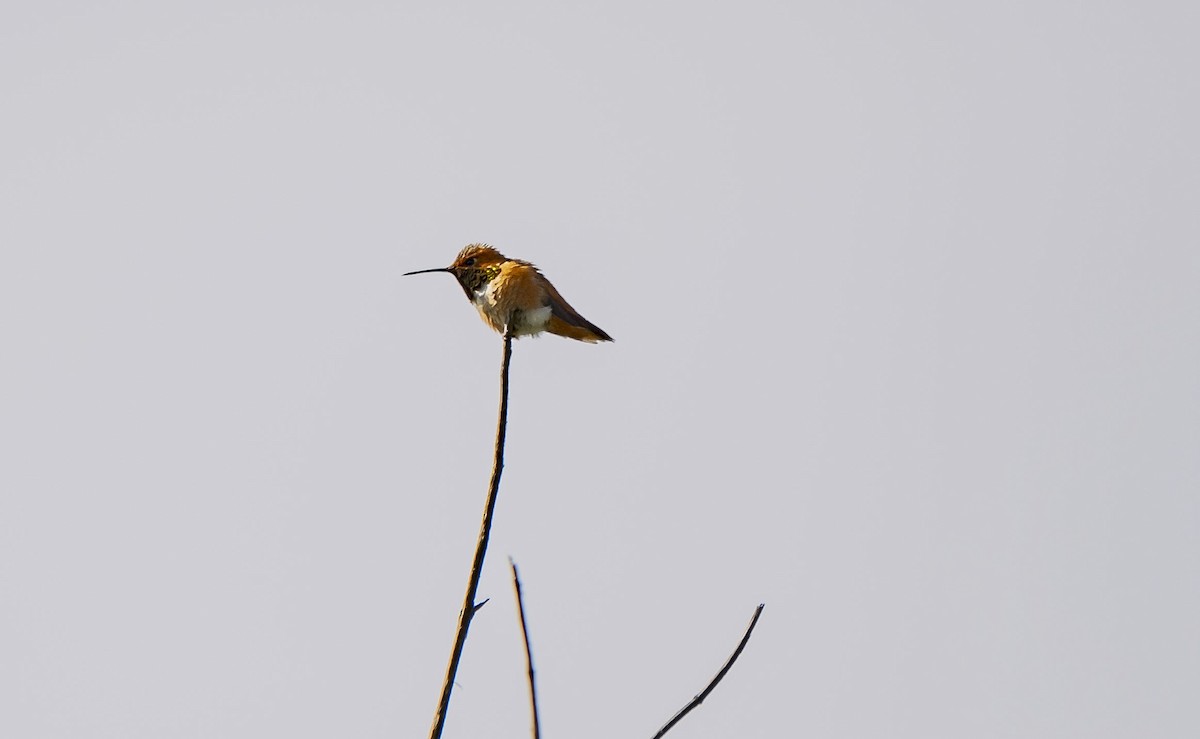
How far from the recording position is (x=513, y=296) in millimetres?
8852

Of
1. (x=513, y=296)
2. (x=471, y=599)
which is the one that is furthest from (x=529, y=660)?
(x=513, y=296)

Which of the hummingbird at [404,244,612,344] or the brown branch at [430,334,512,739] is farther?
the hummingbird at [404,244,612,344]

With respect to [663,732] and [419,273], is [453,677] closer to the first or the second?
[663,732]

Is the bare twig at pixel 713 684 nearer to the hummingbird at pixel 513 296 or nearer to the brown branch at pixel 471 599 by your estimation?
the brown branch at pixel 471 599

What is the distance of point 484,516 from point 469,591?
0.25 m

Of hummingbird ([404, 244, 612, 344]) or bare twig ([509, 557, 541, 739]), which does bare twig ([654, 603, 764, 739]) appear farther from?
hummingbird ([404, 244, 612, 344])

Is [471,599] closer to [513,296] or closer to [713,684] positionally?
[713,684]

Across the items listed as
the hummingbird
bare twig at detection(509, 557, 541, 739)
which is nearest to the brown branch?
bare twig at detection(509, 557, 541, 739)

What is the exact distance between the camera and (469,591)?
4152 mm

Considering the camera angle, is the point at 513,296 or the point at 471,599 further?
the point at 513,296

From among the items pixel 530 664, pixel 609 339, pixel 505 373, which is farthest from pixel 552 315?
pixel 530 664

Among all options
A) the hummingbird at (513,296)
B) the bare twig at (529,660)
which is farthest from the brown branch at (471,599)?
the hummingbird at (513,296)

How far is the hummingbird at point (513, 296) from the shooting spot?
8.88 metres

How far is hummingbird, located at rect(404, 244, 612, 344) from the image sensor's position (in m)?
8.88
